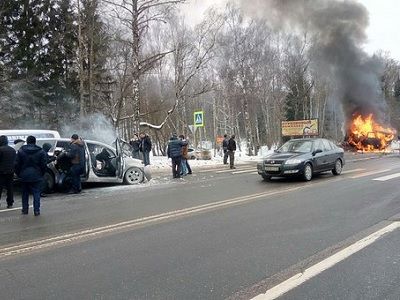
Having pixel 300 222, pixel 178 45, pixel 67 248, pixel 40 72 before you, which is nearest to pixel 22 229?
pixel 67 248

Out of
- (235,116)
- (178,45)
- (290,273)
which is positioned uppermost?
(178,45)

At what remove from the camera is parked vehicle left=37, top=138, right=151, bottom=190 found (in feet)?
41.3

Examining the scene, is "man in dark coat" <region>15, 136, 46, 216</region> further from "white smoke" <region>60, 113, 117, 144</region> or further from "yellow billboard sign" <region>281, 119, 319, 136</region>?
"yellow billboard sign" <region>281, 119, 319, 136</region>

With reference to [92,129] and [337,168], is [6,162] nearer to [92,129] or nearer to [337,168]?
[337,168]

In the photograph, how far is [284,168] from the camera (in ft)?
45.1

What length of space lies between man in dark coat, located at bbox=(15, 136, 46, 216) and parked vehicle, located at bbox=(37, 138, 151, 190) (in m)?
3.29

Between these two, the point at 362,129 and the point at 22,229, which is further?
the point at 362,129

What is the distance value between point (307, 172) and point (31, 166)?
8.32m

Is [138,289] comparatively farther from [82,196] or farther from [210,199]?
[82,196]

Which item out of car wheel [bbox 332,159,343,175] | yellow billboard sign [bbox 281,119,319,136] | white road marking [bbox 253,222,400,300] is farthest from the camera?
yellow billboard sign [bbox 281,119,319,136]

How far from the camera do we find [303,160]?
1387 centimetres

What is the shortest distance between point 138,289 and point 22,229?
12.6 feet

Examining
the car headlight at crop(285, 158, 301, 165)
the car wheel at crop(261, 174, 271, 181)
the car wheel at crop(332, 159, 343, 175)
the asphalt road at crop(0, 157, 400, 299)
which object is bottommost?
the asphalt road at crop(0, 157, 400, 299)

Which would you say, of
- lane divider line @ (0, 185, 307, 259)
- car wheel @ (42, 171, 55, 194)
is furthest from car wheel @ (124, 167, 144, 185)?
lane divider line @ (0, 185, 307, 259)
